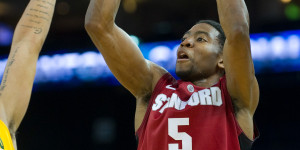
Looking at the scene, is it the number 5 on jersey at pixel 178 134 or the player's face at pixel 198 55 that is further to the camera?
the player's face at pixel 198 55

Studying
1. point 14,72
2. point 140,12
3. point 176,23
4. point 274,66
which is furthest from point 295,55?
point 14,72

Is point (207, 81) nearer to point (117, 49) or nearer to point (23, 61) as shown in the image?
A: point (117, 49)

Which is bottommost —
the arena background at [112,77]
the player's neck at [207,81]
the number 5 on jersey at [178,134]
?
the arena background at [112,77]

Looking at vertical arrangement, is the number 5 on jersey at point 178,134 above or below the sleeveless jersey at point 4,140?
below

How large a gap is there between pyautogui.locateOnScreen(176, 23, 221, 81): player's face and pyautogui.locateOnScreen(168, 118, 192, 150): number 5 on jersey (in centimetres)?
39

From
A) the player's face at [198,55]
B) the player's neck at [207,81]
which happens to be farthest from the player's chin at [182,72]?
the player's neck at [207,81]

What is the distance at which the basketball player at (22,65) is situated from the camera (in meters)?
2.34

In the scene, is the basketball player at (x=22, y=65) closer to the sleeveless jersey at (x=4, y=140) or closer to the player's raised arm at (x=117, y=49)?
the sleeveless jersey at (x=4, y=140)

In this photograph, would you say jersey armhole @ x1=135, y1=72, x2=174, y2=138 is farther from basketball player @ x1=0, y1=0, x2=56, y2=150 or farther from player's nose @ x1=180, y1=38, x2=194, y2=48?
basketball player @ x1=0, y1=0, x2=56, y2=150

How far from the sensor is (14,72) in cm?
248

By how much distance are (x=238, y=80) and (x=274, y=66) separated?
15.6ft

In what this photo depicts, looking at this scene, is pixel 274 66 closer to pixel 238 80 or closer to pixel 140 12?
pixel 140 12

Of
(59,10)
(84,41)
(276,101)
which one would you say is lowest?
(276,101)

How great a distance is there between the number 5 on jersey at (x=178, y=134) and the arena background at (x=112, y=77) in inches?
184
